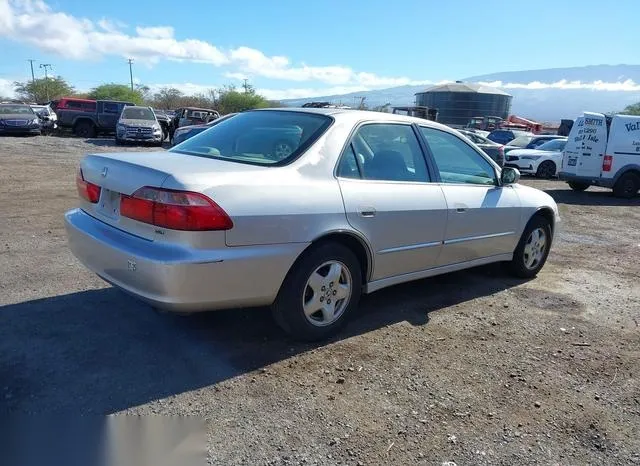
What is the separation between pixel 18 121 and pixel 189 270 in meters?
25.1

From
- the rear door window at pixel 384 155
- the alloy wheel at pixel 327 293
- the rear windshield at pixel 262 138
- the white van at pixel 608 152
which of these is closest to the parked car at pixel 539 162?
the white van at pixel 608 152

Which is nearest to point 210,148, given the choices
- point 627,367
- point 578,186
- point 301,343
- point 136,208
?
point 136,208

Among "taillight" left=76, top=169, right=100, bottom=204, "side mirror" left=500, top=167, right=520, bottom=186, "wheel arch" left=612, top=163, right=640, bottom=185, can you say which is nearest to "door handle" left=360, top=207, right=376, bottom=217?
"taillight" left=76, top=169, right=100, bottom=204

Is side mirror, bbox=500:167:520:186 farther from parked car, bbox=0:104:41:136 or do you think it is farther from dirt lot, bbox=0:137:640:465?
parked car, bbox=0:104:41:136

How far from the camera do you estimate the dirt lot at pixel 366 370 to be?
9.14ft

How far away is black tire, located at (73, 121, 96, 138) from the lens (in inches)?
1048

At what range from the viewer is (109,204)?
3.57m

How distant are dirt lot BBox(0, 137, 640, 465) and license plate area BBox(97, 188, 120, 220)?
0.85 meters

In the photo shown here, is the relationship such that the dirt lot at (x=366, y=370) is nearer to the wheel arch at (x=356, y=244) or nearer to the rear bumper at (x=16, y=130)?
the wheel arch at (x=356, y=244)

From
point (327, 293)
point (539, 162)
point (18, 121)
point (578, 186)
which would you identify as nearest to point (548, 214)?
point (327, 293)

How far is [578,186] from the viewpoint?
49.7 feet

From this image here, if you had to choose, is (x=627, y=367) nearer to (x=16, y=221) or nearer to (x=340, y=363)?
(x=340, y=363)

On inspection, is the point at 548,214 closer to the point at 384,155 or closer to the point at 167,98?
the point at 384,155

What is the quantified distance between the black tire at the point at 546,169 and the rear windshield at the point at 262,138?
16.2 metres
